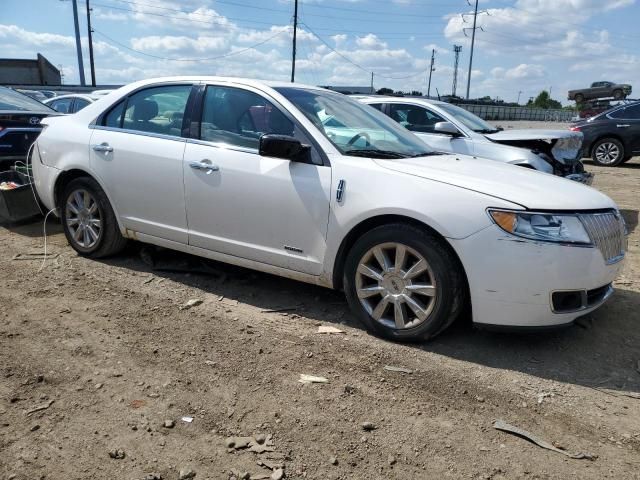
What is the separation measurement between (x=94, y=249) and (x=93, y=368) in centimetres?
218

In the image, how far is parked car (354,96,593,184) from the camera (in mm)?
7637

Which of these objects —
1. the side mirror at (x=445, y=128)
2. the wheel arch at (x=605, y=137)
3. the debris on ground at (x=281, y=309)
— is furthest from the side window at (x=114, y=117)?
the wheel arch at (x=605, y=137)

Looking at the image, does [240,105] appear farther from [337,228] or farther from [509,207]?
[509,207]

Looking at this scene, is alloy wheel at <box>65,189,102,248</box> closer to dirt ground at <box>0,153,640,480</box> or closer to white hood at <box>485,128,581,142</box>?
dirt ground at <box>0,153,640,480</box>

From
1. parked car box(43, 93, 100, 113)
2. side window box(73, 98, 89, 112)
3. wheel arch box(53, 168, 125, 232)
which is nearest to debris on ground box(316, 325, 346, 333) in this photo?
wheel arch box(53, 168, 125, 232)

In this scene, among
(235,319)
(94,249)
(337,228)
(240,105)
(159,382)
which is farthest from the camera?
(94,249)

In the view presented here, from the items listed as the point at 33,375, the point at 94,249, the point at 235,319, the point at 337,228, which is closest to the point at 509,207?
the point at 337,228

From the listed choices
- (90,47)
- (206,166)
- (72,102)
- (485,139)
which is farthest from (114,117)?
(90,47)

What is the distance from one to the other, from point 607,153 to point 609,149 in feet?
0.37

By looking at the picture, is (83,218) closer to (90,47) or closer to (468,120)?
(468,120)

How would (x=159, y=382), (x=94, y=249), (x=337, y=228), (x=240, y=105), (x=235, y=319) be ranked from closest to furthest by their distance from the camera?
(x=159, y=382) → (x=337, y=228) → (x=235, y=319) → (x=240, y=105) → (x=94, y=249)

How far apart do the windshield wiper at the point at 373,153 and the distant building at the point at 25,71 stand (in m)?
49.2

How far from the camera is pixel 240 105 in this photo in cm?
438

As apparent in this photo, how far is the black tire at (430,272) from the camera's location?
3.46 m
